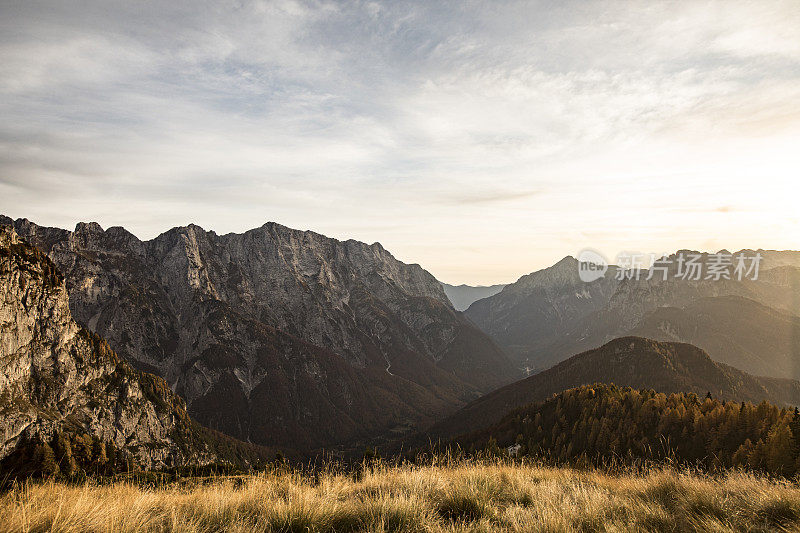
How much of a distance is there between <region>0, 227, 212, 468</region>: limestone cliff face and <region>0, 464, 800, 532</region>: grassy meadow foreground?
16196 cm

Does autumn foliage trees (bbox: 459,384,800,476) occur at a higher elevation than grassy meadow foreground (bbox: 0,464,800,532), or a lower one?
lower

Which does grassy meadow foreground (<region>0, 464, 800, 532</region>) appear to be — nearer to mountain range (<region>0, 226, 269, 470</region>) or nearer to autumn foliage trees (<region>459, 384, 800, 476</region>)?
autumn foliage trees (<region>459, 384, 800, 476</region>)

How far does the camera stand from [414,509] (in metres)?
8.23

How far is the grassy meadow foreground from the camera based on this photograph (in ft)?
23.4

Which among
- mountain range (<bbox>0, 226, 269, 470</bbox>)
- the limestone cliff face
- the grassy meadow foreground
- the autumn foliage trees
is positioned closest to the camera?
the grassy meadow foreground

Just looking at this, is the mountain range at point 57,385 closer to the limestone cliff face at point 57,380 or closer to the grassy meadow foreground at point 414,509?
the limestone cliff face at point 57,380

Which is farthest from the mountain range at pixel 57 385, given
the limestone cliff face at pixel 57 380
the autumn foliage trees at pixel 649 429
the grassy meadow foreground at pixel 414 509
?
the grassy meadow foreground at pixel 414 509

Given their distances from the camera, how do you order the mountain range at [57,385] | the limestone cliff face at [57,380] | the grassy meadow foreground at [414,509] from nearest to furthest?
the grassy meadow foreground at [414,509] → the mountain range at [57,385] → the limestone cliff face at [57,380]

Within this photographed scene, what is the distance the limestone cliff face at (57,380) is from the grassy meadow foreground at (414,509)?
531ft

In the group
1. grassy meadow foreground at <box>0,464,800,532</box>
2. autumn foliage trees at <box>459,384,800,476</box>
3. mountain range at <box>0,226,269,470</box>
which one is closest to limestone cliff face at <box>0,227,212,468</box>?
mountain range at <box>0,226,269,470</box>

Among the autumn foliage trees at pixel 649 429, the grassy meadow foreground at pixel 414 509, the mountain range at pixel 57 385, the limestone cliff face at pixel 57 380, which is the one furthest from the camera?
the limestone cliff face at pixel 57 380

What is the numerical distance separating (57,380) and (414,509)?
209 meters

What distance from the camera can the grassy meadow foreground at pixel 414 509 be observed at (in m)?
7.12

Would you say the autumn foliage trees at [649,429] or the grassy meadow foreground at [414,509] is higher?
the grassy meadow foreground at [414,509]
